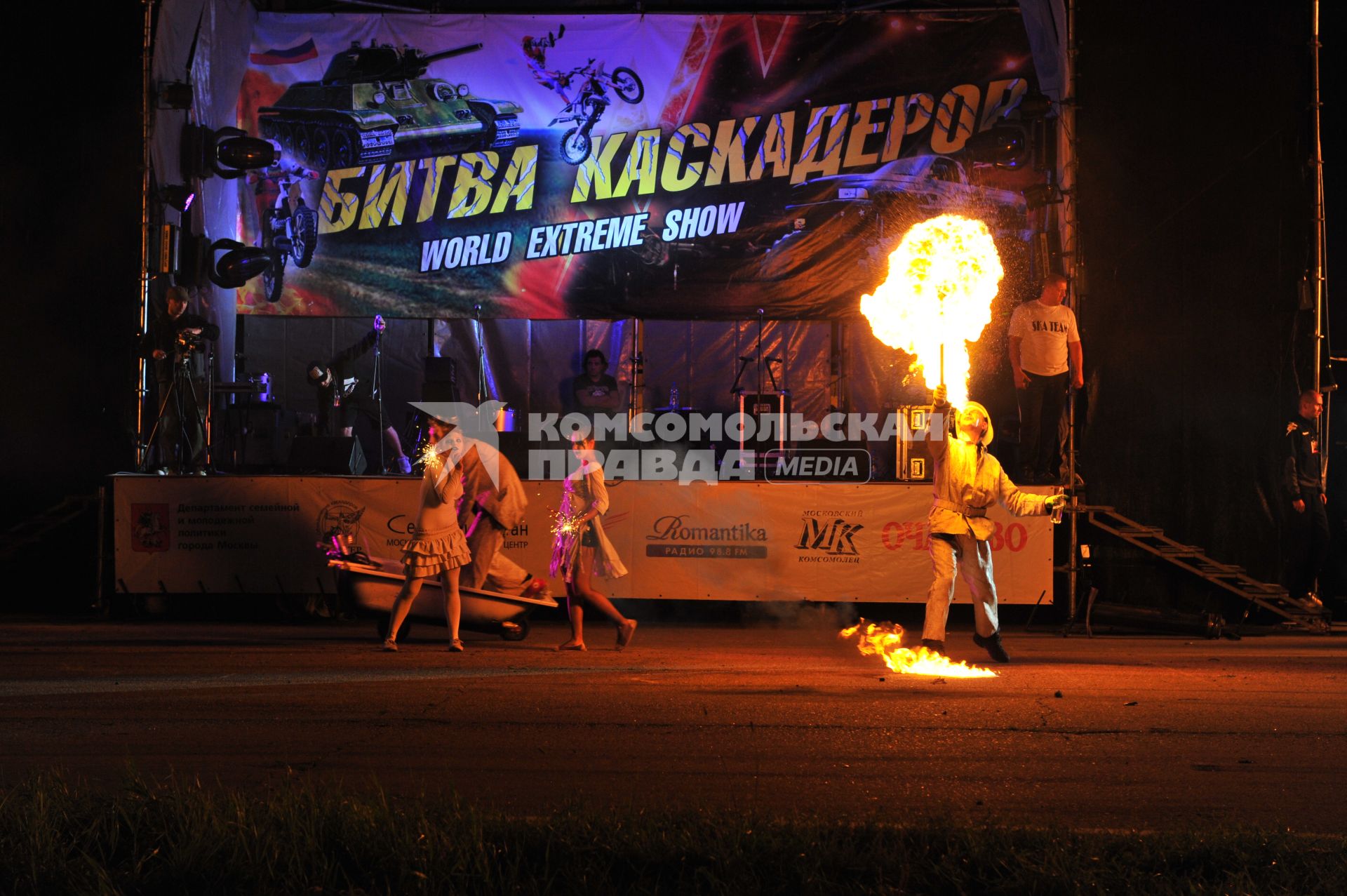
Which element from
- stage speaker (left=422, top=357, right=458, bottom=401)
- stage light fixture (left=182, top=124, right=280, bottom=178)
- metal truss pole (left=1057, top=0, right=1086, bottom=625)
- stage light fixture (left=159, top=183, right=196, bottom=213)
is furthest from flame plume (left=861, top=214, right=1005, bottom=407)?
stage light fixture (left=182, top=124, right=280, bottom=178)

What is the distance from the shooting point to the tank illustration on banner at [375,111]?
1725 cm

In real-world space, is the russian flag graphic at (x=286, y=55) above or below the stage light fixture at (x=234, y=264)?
above

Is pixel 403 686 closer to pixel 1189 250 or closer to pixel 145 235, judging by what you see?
pixel 145 235

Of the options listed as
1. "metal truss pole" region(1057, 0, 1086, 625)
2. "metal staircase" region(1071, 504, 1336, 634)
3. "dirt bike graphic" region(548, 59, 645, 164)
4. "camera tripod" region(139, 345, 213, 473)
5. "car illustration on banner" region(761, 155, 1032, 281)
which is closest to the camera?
"metal staircase" region(1071, 504, 1336, 634)

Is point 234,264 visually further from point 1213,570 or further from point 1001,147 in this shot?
point 1213,570

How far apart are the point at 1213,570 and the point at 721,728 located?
889 cm

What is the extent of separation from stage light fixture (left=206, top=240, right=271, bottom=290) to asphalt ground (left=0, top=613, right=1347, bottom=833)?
22.7ft

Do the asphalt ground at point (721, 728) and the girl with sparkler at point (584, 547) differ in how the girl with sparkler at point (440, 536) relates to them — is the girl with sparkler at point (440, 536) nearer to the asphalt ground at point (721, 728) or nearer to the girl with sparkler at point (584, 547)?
the asphalt ground at point (721, 728)

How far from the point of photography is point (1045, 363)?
1419cm

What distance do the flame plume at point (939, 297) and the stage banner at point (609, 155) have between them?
5.42m

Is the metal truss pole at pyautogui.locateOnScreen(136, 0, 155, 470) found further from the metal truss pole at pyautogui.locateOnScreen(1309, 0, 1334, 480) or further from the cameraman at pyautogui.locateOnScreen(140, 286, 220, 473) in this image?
the metal truss pole at pyautogui.locateOnScreen(1309, 0, 1334, 480)

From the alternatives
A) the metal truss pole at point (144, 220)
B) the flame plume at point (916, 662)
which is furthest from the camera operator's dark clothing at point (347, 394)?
the flame plume at point (916, 662)

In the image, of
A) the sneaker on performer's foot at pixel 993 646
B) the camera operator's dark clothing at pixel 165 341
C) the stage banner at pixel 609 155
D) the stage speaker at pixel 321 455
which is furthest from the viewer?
the stage banner at pixel 609 155

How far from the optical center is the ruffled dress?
10844 mm
